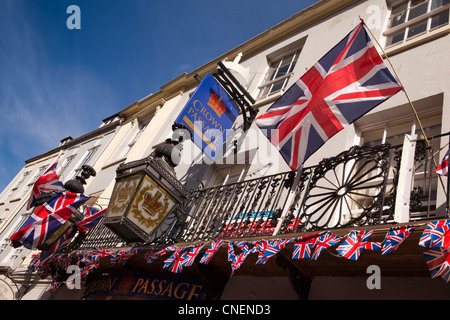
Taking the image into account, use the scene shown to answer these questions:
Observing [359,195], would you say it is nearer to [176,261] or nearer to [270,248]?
[270,248]

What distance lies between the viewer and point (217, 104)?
8.41 m

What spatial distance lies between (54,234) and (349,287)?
722 cm

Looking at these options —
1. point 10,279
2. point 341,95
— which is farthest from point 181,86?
point 341,95

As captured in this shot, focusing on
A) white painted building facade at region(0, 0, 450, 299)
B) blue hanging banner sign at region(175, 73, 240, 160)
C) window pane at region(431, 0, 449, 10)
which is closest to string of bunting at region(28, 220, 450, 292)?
white painted building facade at region(0, 0, 450, 299)

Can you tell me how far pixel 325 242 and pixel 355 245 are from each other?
28cm

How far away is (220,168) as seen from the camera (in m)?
8.70

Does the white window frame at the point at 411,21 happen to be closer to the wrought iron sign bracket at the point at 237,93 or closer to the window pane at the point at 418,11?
the window pane at the point at 418,11

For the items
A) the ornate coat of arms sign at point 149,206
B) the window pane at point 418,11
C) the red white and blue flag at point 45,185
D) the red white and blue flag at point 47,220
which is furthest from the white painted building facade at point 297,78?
the red white and blue flag at point 47,220

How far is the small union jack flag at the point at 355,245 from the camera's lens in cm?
289

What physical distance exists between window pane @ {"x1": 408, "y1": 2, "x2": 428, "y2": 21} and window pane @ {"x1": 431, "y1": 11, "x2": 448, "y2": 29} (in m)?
0.49

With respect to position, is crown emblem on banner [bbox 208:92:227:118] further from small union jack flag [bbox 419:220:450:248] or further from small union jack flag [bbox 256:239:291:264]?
small union jack flag [bbox 419:220:450:248]

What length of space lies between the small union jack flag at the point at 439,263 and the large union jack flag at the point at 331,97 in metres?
2.14

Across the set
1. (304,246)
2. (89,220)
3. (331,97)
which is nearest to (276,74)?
(331,97)

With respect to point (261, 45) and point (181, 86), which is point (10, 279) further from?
point (261, 45)
